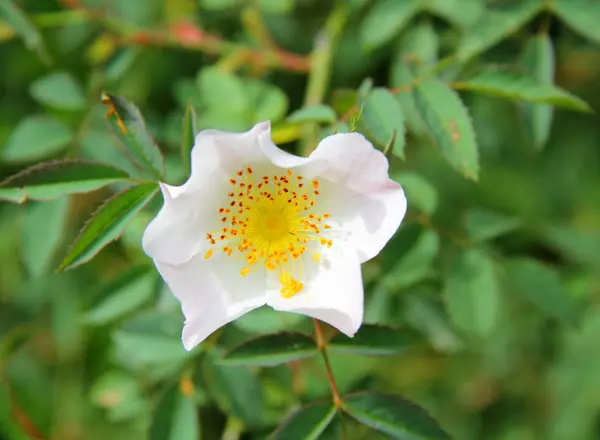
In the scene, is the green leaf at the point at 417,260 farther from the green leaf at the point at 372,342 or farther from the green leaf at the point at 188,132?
the green leaf at the point at 188,132

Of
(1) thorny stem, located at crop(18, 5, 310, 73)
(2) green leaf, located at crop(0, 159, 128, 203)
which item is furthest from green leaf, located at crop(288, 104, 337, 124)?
(1) thorny stem, located at crop(18, 5, 310, 73)

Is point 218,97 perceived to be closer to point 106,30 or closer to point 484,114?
point 106,30

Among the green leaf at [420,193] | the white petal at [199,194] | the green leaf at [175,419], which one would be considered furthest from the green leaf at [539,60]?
the green leaf at [175,419]

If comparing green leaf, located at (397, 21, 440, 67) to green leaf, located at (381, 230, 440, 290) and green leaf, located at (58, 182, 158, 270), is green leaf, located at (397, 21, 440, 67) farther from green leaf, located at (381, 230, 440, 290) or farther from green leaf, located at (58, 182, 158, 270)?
green leaf, located at (58, 182, 158, 270)

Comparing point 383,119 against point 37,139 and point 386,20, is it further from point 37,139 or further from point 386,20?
point 37,139

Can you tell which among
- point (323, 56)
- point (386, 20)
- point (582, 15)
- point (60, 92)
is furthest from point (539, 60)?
point (60, 92)

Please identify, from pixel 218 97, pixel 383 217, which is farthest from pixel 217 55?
pixel 383 217
